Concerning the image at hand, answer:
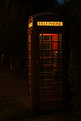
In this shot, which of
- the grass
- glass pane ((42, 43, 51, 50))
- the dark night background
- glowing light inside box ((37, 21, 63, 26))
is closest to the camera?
the grass

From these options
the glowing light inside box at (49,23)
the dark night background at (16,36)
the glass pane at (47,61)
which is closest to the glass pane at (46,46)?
the glass pane at (47,61)

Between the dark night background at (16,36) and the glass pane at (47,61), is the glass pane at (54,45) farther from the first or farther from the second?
the dark night background at (16,36)

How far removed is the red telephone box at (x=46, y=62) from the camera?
8234mm

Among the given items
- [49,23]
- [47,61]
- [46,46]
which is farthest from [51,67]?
[49,23]

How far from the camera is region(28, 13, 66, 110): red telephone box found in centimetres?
823

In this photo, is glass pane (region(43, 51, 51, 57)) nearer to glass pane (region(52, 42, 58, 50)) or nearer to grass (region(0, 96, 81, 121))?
glass pane (region(52, 42, 58, 50))

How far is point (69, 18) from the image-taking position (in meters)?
8.24

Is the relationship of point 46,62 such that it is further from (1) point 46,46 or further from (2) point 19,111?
(2) point 19,111

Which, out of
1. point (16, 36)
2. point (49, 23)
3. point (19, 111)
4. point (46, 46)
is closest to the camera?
point (49, 23)

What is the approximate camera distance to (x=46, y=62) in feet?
27.8

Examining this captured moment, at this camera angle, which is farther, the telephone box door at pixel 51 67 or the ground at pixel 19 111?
the telephone box door at pixel 51 67

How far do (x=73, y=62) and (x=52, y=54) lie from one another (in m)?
2.20

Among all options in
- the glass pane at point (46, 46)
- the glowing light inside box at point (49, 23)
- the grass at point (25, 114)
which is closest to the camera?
the grass at point (25, 114)

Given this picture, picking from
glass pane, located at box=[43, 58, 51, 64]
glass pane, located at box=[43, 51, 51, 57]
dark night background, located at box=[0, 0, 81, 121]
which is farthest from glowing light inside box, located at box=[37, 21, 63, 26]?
glass pane, located at box=[43, 58, 51, 64]
